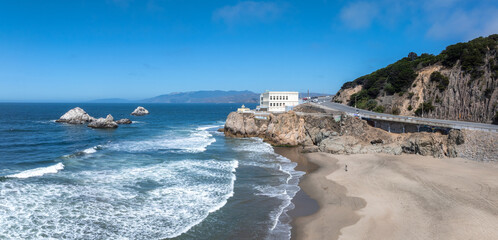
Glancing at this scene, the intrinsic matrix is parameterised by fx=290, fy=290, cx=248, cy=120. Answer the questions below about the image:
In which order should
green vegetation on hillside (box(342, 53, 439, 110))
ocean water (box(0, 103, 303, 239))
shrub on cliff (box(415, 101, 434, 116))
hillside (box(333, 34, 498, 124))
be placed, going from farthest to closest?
green vegetation on hillside (box(342, 53, 439, 110))
shrub on cliff (box(415, 101, 434, 116))
hillside (box(333, 34, 498, 124))
ocean water (box(0, 103, 303, 239))

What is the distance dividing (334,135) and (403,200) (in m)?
20.6

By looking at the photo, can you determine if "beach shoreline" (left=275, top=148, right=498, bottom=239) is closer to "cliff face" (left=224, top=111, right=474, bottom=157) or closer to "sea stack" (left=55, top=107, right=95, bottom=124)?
"cliff face" (left=224, top=111, right=474, bottom=157)

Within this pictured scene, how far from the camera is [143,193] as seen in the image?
833 inches

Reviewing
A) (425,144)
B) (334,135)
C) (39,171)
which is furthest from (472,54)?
(39,171)

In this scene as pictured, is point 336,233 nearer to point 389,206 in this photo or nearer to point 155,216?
point 389,206

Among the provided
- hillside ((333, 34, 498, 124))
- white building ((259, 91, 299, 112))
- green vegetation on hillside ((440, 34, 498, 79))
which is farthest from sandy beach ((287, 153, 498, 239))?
white building ((259, 91, 299, 112))

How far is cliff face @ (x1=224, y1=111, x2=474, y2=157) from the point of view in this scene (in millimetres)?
29936

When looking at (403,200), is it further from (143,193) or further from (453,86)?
(453,86)

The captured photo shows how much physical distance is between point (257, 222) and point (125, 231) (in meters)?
7.31

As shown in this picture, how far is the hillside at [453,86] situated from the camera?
117 feet

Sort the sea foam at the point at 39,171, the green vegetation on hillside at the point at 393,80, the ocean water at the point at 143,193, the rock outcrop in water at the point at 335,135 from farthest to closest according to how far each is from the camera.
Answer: the green vegetation on hillside at the point at 393,80
the rock outcrop in water at the point at 335,135
the sea foam at the point at 39,171
the ocean water at the point at 143,193

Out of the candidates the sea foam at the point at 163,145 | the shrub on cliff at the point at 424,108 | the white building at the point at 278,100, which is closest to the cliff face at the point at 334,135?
the sea foam at the point at 163,145

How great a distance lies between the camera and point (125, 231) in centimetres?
1567

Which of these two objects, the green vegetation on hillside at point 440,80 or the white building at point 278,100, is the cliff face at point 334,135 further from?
the green vegetation on hillside at point 440,80
